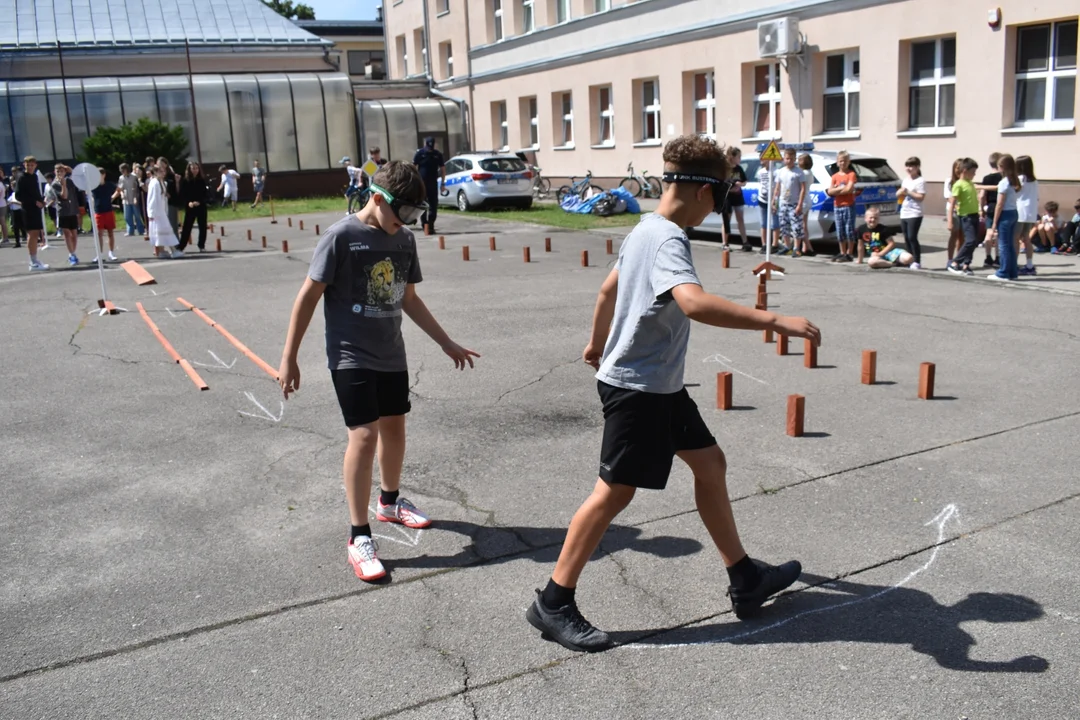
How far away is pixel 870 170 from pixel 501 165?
13367 mm

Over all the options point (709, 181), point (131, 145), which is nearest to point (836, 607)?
point (709, 181)

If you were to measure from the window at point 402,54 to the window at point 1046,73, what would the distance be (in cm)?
3521

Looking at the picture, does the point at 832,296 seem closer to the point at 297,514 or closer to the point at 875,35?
the point at 297,514

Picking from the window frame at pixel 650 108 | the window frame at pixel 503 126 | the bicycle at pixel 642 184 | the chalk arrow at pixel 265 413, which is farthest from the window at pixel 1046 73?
the window frame at pixel 503 126

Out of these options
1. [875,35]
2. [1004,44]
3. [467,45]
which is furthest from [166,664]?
[467,45]

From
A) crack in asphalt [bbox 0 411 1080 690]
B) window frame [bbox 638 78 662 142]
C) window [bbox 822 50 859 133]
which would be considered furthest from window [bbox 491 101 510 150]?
crack in asphalt [bbox 0 411 1080 690]

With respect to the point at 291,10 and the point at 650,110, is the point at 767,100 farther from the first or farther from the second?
the point at 291,10

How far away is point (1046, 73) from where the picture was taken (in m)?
18.7

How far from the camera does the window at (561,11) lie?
34.7m

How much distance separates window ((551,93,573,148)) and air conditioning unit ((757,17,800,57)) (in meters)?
12.2

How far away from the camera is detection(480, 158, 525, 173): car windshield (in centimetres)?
2811

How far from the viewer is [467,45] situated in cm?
4134

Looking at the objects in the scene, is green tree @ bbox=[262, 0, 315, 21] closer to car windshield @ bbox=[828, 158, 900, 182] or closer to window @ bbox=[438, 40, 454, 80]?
window @ bbox=[438, 40, 454, 80]

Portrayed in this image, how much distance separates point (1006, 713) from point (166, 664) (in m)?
3.08
